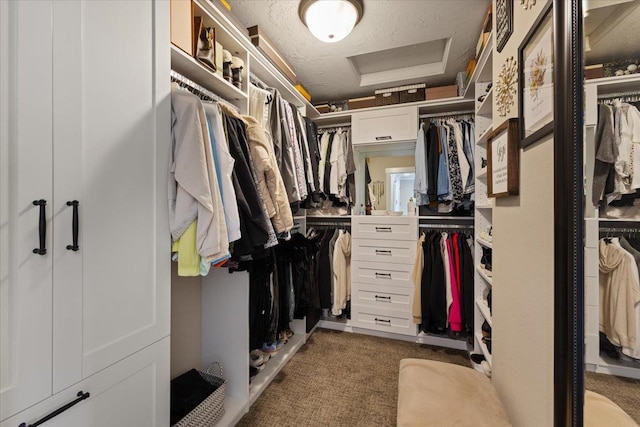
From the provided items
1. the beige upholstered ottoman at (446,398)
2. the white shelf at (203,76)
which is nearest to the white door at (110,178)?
the white shelf at (203,76)

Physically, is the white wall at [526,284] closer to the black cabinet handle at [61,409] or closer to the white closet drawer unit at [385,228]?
the white closet drawer unit at [385,228]

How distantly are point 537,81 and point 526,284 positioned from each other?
689mm

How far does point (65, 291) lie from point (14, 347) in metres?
0.15

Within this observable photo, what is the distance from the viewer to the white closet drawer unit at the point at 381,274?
2465mm

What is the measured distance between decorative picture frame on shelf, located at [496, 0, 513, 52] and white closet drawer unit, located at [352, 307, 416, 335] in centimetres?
216

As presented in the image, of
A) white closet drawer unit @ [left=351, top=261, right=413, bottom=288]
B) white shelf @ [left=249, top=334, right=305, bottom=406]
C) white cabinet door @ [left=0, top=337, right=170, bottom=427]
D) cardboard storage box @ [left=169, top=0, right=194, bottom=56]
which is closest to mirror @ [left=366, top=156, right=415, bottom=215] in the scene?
white closet drawer unit @ [left=351, top=261, right=413, bottom=288]

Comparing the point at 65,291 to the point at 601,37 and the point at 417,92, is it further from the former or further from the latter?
the point at 417,92

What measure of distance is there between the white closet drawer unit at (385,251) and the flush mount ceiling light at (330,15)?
69.3 inches

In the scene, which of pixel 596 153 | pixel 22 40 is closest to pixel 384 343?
pixel 596 153

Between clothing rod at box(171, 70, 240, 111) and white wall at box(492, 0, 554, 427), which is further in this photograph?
clothing rod at box(171, 70, 240, 111)

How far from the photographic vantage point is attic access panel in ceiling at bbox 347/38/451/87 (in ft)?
7.07

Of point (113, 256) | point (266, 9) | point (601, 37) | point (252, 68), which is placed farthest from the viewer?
point (252, 68)

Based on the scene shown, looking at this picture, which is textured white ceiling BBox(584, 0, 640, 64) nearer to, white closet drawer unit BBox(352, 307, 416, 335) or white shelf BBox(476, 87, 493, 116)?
white shelf BBox(476, 87, 493, 116)

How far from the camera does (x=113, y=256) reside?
0.84 metres
